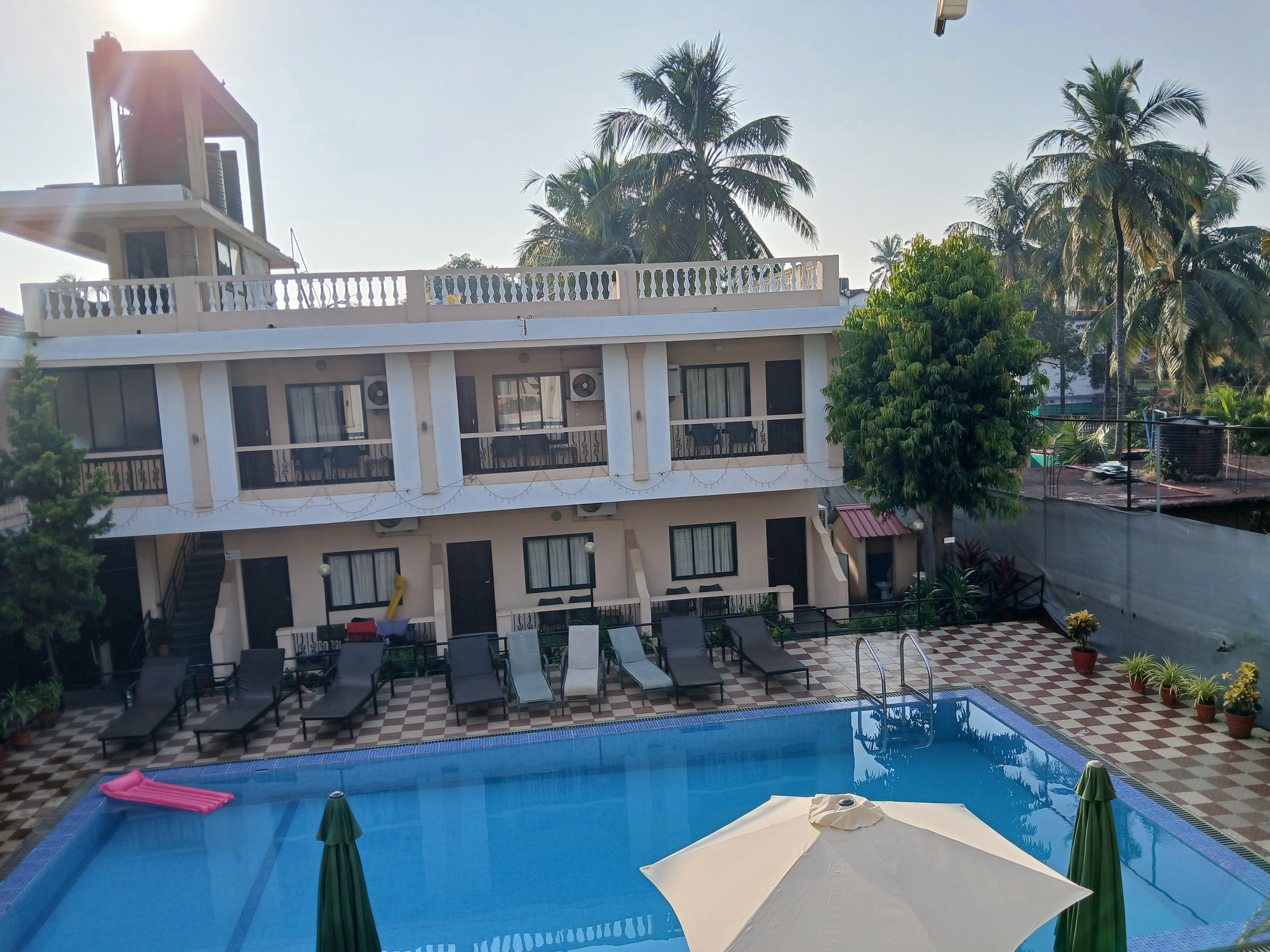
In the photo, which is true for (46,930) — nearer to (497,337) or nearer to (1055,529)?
(497,337)

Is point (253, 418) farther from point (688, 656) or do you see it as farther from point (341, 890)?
point (341, 890)

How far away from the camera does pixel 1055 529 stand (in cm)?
1591

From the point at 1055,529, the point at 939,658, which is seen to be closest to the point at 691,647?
the point at 939,658

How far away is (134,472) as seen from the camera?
14.8 metres

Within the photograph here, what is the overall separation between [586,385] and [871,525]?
673 centimetres

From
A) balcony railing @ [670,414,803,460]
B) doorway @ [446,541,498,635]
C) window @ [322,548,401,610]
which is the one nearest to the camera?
balcony railing @ [670,414,803,460]

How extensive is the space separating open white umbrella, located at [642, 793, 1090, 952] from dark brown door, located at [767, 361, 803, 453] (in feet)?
35.3

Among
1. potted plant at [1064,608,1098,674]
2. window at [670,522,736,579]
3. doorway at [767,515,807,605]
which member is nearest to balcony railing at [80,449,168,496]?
window at [670,522,736,579]

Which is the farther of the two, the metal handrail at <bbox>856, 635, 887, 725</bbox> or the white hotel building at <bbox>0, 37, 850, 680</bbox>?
the white hotel building at <bbox>0, 37, 850, 680</bbox>

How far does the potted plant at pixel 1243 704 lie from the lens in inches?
424

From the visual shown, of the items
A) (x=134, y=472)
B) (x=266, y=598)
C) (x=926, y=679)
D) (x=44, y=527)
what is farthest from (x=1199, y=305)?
(x=44, y=527)

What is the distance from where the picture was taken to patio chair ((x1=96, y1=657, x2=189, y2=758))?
11.9 m

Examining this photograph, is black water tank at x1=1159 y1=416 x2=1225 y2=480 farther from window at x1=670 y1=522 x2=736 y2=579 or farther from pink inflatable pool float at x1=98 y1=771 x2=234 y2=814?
pink inflatable pool float at x1=98 y1=771 x2=234 y2=814

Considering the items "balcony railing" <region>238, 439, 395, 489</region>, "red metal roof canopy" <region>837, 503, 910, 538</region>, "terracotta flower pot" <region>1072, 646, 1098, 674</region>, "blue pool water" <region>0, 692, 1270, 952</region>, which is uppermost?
"balcony railing" <region>238, 439, 395, 489</region>
